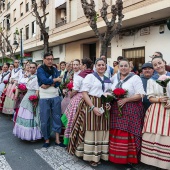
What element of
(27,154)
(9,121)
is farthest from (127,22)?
(27,154)

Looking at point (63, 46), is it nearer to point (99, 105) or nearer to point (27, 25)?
point (27, 25)

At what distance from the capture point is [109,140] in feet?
13.1

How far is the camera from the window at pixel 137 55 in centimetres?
1215

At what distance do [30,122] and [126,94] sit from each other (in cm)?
246

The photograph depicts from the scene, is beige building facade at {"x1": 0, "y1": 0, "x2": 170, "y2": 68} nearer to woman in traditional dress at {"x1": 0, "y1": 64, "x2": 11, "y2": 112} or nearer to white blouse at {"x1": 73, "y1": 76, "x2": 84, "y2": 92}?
woman in traditional dress at {"x1": 0, "y1": 64, "x2": 11, "y2": 112}

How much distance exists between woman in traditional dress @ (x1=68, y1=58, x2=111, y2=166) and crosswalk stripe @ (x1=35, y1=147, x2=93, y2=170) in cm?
16

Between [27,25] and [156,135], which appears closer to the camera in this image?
[156,135]

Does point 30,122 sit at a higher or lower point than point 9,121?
higher

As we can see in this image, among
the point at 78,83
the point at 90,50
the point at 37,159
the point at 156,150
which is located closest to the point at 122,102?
the point at 156,150

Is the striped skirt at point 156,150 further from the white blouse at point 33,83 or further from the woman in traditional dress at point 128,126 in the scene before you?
the white blouse at point 33,83

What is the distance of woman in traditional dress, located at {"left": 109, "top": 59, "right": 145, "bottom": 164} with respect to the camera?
3.81 m

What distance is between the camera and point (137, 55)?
40.9ft

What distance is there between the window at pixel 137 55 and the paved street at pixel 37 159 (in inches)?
317

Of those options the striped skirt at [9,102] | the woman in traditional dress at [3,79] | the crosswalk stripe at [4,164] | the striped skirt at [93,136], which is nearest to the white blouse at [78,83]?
the striped skirt at [93,136]
